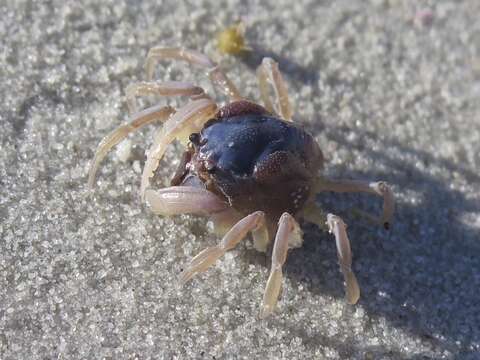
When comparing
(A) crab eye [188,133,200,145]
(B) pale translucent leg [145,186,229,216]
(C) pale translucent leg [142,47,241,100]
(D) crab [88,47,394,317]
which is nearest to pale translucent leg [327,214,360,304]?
(D) crab [88,47,394,317]

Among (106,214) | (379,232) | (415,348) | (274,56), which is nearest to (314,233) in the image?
(379,232)

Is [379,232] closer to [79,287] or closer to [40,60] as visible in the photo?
[79,287]

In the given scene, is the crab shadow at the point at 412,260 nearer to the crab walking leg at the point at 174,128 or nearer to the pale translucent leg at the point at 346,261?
the pale translucent leg at the point at 346,261

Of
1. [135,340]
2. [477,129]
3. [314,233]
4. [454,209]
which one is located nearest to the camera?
[135,340]

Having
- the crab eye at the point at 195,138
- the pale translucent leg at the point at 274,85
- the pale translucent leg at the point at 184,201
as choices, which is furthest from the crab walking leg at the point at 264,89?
the pale translucent leg at the point at 184,201

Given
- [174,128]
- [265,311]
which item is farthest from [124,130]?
[265,311]

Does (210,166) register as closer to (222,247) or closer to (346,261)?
(222,247)

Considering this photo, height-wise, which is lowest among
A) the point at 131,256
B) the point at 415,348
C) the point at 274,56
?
the point at 415,348
